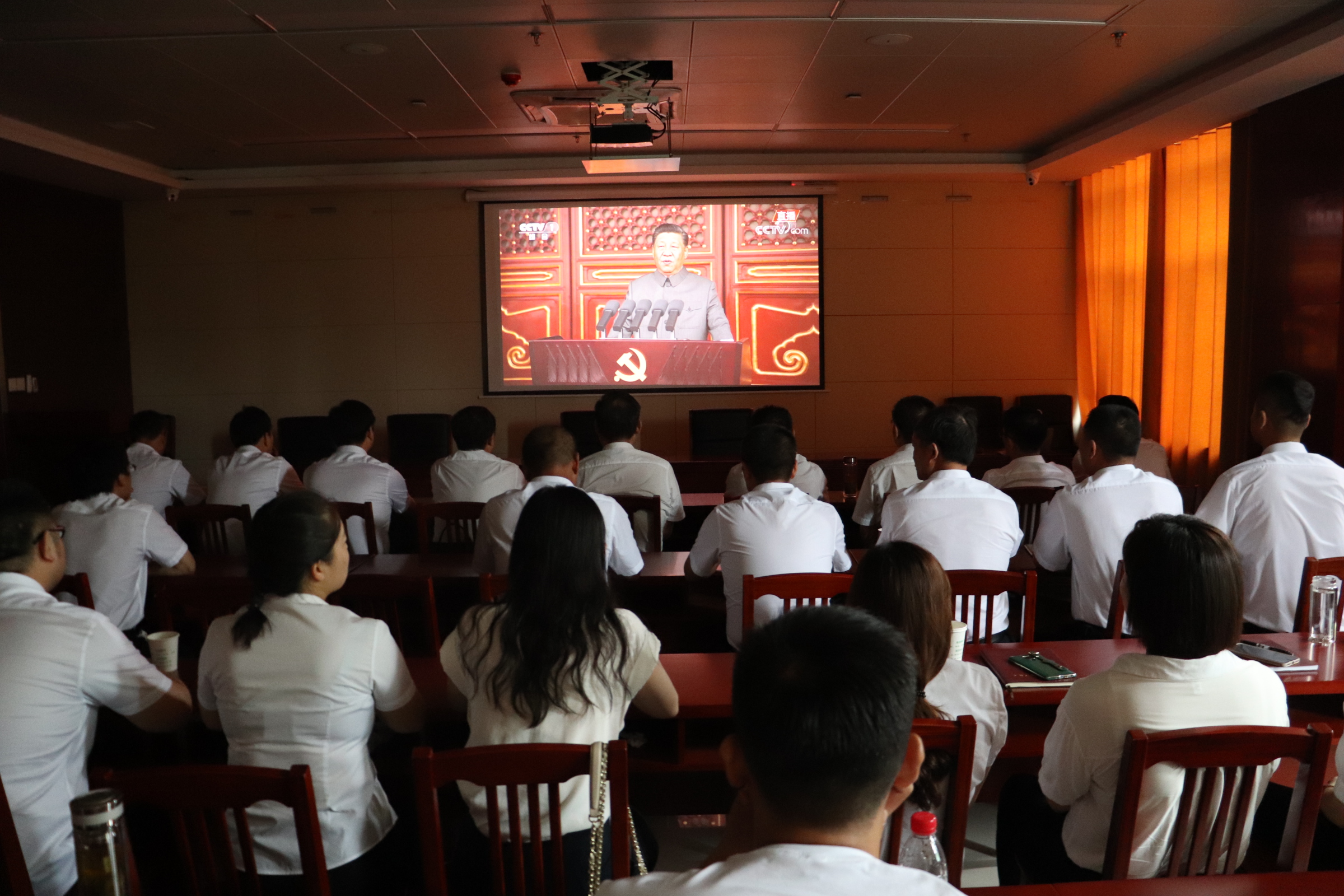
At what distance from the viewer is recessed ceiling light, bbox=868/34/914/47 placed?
16.5 feet

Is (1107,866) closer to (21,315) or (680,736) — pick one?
(680,736)

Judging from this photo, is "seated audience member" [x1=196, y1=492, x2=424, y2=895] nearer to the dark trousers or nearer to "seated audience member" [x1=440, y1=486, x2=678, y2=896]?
"seated audience member" [x1=440, y1=486, x2=678, y2=896]

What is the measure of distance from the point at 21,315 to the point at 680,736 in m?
7.31

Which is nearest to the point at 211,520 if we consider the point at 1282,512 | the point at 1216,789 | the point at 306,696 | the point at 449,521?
the point at 449,521

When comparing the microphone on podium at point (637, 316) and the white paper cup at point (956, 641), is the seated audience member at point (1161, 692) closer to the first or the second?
the white paper cup at point (956, 641)

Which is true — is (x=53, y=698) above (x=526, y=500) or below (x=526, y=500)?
below

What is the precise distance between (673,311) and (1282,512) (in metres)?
5.81

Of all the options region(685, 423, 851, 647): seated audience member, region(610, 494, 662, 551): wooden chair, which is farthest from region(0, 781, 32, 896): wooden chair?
region(610, 494, 662, 551): wooden chair

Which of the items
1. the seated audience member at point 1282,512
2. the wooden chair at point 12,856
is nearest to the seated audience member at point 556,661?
the wooden chair at point 12,856

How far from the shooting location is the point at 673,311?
8508 mm

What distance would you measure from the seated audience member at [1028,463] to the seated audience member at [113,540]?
349 cm

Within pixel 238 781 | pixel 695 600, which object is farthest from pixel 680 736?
pixel 695 600

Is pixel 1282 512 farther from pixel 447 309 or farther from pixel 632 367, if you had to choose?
pixel 447 309

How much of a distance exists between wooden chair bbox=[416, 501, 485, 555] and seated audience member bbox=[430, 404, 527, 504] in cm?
39
